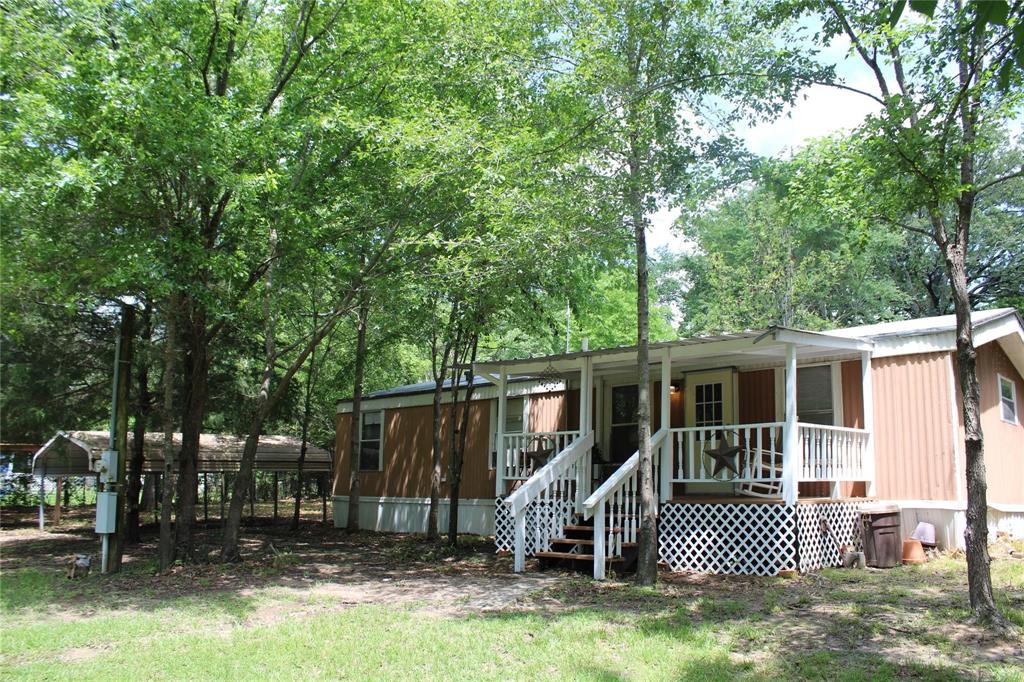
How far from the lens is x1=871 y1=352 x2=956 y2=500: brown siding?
34.1ft

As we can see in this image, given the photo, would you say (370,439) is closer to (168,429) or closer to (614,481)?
(168,429)

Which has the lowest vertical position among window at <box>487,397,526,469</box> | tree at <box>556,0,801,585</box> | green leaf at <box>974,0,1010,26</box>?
window at <box>487,397,526,469</box>

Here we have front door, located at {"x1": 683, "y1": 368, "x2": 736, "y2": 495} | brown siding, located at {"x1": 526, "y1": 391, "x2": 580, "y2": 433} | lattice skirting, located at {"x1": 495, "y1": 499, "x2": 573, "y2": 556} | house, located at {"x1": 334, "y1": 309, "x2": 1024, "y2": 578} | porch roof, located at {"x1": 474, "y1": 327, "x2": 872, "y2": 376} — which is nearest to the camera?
porch roof, located at {"x1": 474, "y1": 327, "x2": 872, "y2": 376}

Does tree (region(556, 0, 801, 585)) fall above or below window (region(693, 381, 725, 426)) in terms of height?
above

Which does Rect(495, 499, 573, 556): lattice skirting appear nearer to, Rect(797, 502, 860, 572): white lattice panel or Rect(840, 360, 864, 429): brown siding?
Rect(797, 502, 860, 572): white lattice panel

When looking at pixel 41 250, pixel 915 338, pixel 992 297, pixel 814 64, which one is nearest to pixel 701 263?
pixel 992 297

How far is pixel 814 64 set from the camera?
822 cm

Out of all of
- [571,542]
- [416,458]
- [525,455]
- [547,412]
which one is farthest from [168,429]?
[416,458]

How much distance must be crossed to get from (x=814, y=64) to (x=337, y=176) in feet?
22.0

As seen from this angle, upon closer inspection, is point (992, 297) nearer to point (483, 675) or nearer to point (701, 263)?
point (701, 263)

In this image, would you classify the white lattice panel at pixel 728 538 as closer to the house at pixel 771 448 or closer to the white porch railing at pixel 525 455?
the house at pixel 771 448

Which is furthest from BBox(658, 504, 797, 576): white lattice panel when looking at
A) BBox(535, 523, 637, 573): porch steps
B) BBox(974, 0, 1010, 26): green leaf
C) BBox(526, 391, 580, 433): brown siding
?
BBox(974, 0, 1010, 26): green leaf

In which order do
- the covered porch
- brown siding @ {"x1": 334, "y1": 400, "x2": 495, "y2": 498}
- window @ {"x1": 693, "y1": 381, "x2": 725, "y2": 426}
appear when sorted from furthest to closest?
brown siding @ {"x1": 334, "y1": 400, "x2": 495, "y2": 498} → window @ {"x1": 693, "y1": 381, "x2": 725, "y2": 426} → the covered porch

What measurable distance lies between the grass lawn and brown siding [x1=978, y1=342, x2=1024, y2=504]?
229 cm
